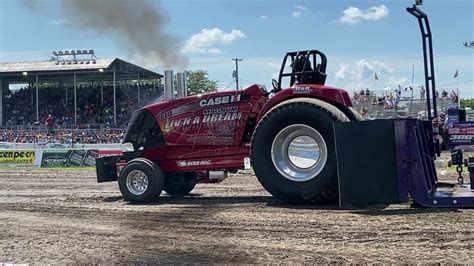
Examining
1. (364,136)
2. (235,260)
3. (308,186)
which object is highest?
(364,136)

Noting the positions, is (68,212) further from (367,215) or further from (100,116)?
(100,116)

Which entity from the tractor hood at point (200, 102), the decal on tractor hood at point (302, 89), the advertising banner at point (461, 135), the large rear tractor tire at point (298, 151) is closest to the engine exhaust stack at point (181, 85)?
the tractor hood at point (200, 102)

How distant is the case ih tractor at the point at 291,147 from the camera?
671 cm

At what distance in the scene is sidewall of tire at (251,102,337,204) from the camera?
7477mm

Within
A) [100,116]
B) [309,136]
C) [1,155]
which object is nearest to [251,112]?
[309,136]

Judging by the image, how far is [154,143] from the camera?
952cm

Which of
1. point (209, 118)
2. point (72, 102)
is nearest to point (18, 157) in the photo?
point (72, 102)

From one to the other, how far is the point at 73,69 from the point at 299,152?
28903 millimetres

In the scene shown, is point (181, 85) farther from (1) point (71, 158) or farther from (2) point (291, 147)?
(1) point (71, 158)

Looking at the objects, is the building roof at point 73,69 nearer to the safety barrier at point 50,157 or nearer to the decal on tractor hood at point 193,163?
the safety barrier at point 50,157

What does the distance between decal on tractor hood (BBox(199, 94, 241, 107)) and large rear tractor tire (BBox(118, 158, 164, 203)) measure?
133cm

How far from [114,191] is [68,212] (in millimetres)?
3211

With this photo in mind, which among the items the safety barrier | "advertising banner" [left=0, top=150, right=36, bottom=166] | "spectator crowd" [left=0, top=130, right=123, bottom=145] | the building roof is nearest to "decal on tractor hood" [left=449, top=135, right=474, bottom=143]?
the safety barrier

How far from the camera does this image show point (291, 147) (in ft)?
26.2
